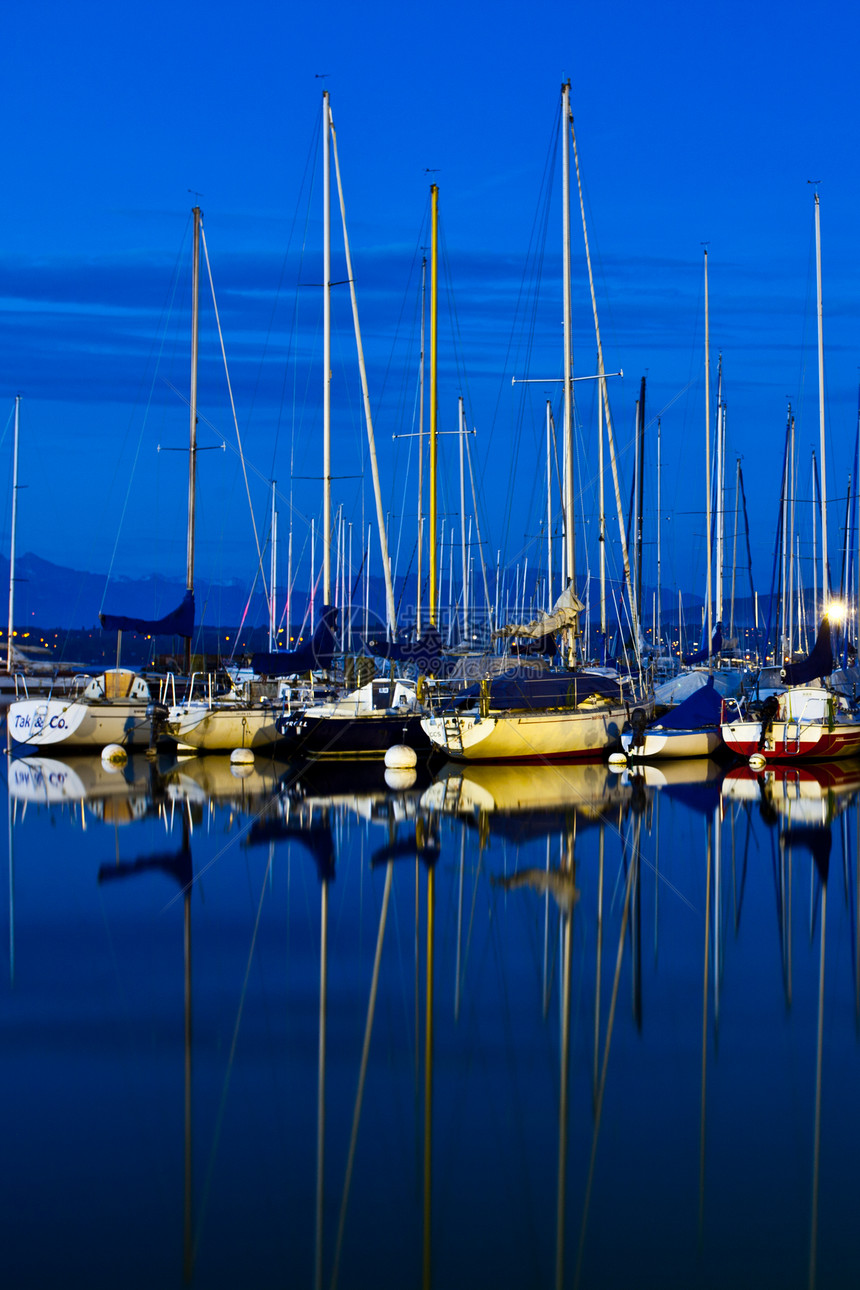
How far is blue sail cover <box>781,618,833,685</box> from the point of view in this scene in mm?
29828

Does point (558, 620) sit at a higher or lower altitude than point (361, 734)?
higher

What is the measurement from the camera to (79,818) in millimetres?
19641

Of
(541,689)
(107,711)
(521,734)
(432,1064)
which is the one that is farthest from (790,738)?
(432,1064)

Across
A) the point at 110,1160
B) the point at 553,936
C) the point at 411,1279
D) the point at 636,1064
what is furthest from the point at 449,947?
the point at 411,1279

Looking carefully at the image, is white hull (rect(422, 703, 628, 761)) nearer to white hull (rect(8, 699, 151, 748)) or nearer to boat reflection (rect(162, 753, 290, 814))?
boat reflection (rect(162, 753, 290, 814))

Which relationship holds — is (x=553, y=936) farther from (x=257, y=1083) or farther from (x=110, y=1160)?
(x=110, y=1160)

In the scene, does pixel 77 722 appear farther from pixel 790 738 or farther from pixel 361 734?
pixel 790 738

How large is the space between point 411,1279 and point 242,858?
1068 centimetres

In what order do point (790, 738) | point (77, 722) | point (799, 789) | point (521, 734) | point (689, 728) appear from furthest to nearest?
point (77, 722) < point (689, 728) < point (790, 738) < point (521, 734) < point (799, 789)

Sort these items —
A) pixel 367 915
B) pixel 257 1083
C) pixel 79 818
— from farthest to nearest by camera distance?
pixel 79 818
pixel 367 915
pixel 257 1083

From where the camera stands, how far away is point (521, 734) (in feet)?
85.7

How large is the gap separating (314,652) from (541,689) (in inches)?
188

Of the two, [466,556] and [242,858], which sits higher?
[466,556]

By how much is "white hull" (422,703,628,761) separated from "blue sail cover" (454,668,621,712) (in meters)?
0.34
